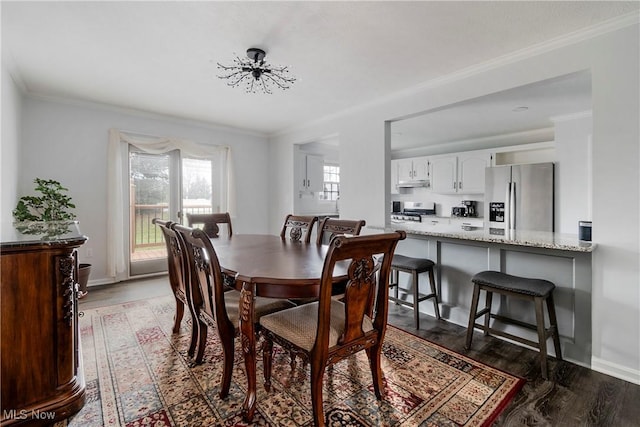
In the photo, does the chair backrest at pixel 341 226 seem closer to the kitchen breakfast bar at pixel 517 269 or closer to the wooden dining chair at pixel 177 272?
the kitchen breakfast bar at pixel 517 269

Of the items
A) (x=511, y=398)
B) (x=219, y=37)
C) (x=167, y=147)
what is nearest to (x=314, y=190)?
(x=167, y=147)

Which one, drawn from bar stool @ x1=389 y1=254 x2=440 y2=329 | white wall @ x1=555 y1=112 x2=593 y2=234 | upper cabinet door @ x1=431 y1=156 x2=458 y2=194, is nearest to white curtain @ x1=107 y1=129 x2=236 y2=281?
bar stool @ x1=389 y1=254 x2=440 y2=329

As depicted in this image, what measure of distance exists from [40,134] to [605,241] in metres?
5.57

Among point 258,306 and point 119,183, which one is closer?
point 258,306

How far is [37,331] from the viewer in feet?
4.95

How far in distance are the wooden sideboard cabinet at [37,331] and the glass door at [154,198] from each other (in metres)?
2.95

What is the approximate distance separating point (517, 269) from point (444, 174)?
141 inches

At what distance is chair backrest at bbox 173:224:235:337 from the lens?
155 cm

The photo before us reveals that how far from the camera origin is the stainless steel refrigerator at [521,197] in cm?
429

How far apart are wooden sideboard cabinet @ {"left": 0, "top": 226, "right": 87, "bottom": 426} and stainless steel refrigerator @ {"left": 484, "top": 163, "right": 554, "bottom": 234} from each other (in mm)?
4463

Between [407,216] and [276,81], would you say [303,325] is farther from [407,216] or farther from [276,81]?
[407,216]

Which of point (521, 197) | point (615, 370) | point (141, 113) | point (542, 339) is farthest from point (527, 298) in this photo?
point (141, 113)

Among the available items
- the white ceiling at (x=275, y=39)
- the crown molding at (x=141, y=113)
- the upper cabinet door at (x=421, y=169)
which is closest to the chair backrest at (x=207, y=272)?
the white ceiling at (x=275, y=39)

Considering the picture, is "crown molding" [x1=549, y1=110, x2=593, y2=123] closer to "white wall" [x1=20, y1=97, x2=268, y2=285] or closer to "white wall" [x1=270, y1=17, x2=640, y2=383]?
"white wall" [x1=270, y1=17, x2=640, y2=383]
